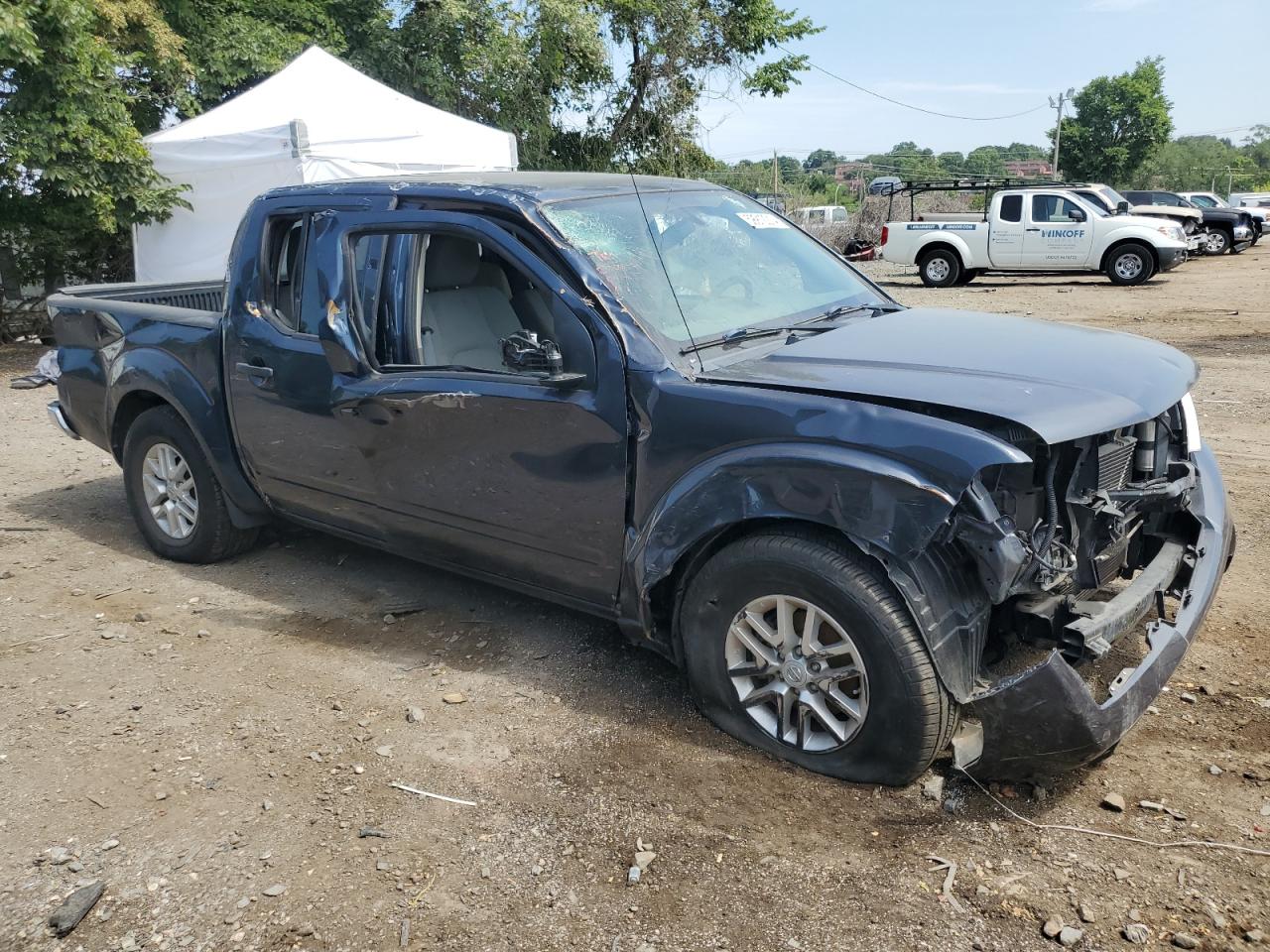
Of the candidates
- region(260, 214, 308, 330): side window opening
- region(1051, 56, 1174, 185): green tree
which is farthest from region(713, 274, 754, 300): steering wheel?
region(1051, 56, 1174, 185): green tree

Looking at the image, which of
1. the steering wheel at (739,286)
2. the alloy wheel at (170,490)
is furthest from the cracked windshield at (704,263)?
the alloy wheel at (170,490)

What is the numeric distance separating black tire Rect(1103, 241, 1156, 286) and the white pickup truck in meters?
0.02

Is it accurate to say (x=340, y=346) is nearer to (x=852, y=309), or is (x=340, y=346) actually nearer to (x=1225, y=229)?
(x=852, y=309)

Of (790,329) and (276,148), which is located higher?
(276,148)

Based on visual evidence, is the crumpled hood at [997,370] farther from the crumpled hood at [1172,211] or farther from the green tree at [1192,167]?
the green tree at [1192,167]

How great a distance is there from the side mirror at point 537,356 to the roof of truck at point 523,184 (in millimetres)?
591

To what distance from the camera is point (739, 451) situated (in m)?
3.09

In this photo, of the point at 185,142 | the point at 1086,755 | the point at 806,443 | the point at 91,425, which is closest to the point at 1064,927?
the point at 1086,755

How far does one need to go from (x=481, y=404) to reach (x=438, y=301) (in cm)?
66

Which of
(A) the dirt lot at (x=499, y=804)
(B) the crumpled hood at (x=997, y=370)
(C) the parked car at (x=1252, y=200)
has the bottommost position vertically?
(A) the dirt lot at (x=499, y=804)

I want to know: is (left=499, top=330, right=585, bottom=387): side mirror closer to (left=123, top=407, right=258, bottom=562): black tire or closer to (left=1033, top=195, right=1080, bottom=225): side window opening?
(left=123, top=407, right=258, bottom=562): black tire

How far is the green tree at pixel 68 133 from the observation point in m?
11.3

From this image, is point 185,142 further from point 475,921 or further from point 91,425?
point 475,921

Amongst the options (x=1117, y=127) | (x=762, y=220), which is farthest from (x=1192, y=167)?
(x=762, y=220)
